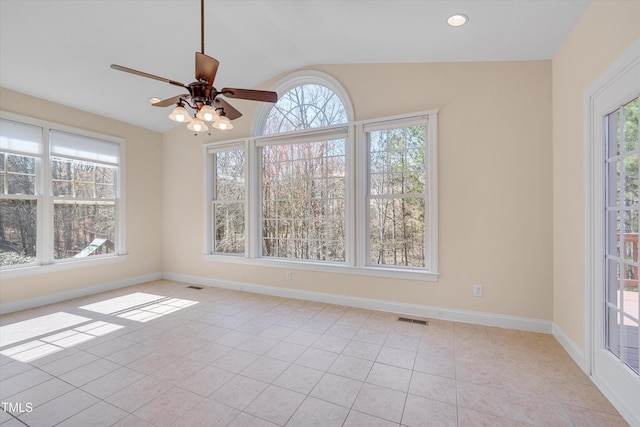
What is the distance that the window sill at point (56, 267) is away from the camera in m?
3.65

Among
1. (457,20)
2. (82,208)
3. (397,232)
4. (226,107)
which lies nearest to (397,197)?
(397,232)

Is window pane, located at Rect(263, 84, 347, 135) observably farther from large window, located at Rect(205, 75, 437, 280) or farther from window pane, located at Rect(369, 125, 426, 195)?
window pane, located at Rect(369, 125, 426, 195)

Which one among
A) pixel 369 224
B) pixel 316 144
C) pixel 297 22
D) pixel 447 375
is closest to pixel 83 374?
pixel 447 375

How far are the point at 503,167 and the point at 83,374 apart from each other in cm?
437

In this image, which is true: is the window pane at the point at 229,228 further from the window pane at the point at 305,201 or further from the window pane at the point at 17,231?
the window pane at the point at 17,231

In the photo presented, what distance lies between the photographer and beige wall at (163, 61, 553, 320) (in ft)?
9.82

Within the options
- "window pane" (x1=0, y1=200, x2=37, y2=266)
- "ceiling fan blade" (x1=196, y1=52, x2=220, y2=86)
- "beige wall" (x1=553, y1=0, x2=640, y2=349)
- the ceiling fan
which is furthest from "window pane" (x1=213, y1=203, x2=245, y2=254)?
"beige wall" (x1=553, y1=0, x2=640, y2=349)

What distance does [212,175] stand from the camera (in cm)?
501

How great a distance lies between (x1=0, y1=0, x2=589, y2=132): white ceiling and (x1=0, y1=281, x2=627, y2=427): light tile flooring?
292cm

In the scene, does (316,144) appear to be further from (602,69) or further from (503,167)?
(602,69)

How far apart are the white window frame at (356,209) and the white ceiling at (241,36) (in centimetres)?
84

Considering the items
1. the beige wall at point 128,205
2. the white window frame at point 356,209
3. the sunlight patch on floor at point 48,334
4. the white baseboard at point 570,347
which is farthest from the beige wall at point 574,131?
the beige wall at point 128,205

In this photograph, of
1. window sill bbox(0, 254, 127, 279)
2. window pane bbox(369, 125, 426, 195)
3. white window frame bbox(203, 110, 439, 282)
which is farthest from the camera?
window sill bbox(0, 254, 127, 279)

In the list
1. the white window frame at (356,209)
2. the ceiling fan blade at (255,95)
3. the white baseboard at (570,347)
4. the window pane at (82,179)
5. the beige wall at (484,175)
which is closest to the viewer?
the ceiling fan blade at (255,95)
